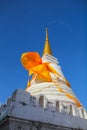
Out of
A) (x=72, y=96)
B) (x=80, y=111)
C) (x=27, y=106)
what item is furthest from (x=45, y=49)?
(x=27, y=106)

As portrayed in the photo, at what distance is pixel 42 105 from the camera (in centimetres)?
1862

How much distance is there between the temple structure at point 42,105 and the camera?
1568 cm

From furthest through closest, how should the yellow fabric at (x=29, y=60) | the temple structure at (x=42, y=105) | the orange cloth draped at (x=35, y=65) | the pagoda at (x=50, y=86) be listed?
the yellow fabric at (x=29, y=60) → the orange cloth draped at (x=35, y=65) → the pagoda at (x=50, y=86) → the temple structure at (x=42, y=105)

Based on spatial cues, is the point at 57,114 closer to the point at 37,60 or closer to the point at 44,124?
the point at 44,124

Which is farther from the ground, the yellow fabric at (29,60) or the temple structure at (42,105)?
the yellow fabric at (29,60)

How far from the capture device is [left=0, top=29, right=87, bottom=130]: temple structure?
15.7m

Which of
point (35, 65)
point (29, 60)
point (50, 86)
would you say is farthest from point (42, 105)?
point (29, 60)

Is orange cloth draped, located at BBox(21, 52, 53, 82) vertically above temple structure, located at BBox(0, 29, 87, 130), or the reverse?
orange cloth draped, located at BBox(21, 52, 53, 82)

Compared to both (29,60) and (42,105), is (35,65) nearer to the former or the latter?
(29,60)

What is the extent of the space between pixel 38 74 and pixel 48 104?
6.85 m

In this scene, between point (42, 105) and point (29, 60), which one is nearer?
point (42, 105)

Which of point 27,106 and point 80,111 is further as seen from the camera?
point 80,111

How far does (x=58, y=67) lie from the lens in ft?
92.9

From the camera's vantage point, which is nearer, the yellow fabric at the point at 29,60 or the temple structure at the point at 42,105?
the temple structure at the point at 42,105
